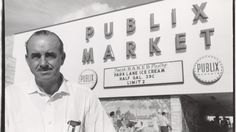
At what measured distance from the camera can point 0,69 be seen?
2.95ft

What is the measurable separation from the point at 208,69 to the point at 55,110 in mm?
2291

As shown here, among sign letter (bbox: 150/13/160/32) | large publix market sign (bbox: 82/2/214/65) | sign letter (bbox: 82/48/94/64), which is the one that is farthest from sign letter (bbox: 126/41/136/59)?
sign letter (bbox: 82/48/94/64)

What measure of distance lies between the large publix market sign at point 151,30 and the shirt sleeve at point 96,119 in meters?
0.62

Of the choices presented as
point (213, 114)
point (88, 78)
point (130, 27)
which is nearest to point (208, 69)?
point (130, 27)

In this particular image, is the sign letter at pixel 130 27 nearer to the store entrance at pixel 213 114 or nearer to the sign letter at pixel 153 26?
the sign letter at pixel 153 26

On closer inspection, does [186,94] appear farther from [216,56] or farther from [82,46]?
[82,46]

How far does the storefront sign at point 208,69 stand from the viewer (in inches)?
126

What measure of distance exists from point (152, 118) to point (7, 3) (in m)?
2.90

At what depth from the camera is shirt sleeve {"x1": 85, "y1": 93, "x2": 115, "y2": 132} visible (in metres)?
1.06

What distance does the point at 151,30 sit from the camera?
103 inches

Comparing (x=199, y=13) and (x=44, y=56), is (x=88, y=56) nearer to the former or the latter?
(x=44, y=56)

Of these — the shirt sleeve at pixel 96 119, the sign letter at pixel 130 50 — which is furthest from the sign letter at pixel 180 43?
the shirt sleeve at pixel 96 119

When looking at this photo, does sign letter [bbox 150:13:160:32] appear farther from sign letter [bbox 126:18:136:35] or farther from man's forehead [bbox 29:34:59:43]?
man's forehead [bbox 29:34:59:43]

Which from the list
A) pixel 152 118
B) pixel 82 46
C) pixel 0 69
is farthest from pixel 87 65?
pixel 152 118
